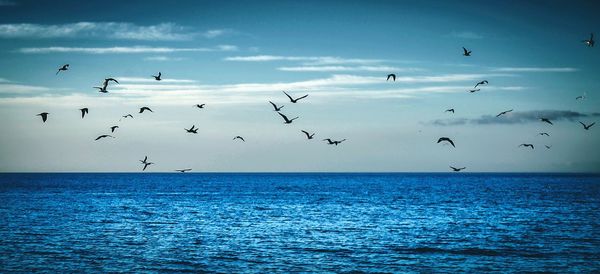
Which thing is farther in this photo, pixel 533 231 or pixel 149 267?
pixel 533 231

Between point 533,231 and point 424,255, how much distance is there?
1750cm

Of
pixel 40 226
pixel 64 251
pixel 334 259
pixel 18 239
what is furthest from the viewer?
pixel 40 226

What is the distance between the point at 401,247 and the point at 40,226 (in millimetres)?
33933

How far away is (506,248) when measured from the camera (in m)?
38.4

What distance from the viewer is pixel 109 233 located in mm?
45969

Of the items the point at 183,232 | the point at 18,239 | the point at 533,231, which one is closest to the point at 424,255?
the point at 533,231

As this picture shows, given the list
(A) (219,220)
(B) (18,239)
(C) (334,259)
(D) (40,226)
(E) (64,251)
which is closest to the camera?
(C) (334,259)

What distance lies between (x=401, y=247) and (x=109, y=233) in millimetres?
25297

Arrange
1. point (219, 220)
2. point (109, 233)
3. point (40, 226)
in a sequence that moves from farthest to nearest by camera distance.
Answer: point (219, 220) → point (40, 226) → point (109, 233)

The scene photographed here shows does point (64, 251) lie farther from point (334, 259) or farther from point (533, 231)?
point (533, 231)

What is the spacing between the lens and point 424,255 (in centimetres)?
3544

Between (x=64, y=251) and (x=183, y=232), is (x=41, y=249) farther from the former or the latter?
(x=183, y=232)

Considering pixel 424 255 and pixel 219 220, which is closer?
pixel 424 255

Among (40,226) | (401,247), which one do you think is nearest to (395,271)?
(401,247)
